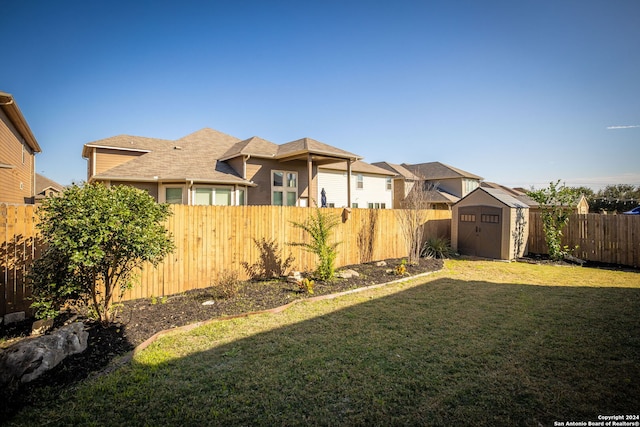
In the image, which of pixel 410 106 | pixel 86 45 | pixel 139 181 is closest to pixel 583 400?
pixel 410 106

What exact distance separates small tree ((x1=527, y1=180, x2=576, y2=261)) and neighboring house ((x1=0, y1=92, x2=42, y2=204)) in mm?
19173

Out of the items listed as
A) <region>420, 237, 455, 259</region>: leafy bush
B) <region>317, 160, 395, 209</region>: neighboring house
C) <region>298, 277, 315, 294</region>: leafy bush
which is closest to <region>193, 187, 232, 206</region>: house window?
<region>317, 160, 395, 209</region>: neighboring house

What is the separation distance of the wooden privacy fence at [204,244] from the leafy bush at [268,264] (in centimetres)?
14

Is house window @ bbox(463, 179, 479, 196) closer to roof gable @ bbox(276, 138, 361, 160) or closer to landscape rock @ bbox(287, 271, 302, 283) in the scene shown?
roof gable @ bbox(276, 138, 361, 160)

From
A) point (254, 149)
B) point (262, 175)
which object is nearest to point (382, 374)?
point (262, 175)

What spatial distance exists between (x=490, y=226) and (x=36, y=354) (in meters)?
13.7

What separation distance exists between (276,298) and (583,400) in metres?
4.92

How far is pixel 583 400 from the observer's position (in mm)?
2818

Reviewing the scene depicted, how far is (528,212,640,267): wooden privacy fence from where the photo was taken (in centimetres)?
1025

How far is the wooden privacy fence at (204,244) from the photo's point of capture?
15.1 ft

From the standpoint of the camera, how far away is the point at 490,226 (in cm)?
1227

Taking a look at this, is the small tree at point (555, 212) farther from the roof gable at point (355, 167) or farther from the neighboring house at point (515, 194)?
the neighboring house at point (515, 194)

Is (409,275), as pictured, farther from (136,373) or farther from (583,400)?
(136,373)

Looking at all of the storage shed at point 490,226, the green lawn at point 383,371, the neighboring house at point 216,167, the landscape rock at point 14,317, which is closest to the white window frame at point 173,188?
the neighboring house at point 216,167
